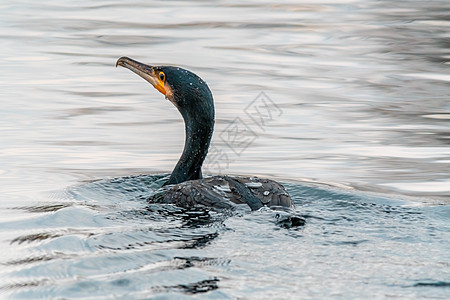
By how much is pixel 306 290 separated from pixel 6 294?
1.75 m

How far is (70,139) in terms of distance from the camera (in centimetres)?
1008

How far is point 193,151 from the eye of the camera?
801cm

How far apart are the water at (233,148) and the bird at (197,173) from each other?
0.55 ft

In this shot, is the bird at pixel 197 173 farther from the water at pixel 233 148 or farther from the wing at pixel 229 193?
the water at pixel 233 148

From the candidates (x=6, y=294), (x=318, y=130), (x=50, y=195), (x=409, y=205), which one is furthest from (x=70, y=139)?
(x=6, y=294)

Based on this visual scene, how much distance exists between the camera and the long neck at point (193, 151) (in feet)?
26.0

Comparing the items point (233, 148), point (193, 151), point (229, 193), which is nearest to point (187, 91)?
point (193, 151)

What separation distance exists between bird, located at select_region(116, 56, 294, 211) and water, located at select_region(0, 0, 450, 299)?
0.55 ft

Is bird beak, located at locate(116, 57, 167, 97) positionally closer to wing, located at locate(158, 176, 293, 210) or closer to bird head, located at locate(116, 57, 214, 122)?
bird head, located at locate(116, 57, 214, 122)

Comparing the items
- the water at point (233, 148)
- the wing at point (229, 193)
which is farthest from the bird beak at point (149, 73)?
the wing at point (229, 193)

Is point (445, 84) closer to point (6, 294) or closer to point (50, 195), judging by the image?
point (50, 195)

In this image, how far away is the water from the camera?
18.4 feet

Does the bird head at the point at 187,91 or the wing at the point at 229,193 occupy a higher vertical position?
the bird head at the point at 187,91

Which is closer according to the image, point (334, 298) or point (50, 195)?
point (334, 298)
